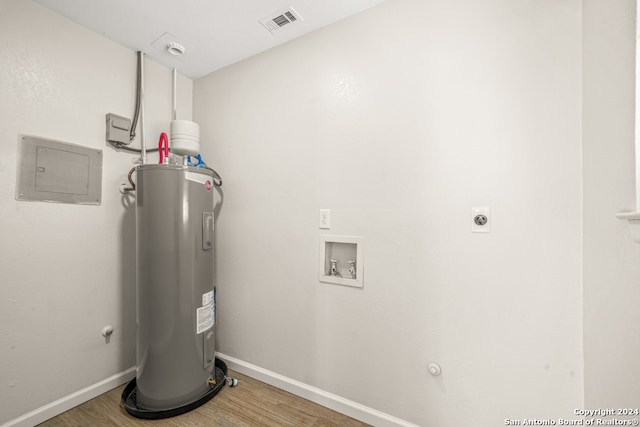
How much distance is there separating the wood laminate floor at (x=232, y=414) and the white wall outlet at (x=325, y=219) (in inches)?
43.2

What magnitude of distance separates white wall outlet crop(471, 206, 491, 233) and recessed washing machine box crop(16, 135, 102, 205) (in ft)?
7.46

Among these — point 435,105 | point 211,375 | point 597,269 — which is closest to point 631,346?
point 597,269

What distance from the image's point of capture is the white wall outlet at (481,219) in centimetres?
127

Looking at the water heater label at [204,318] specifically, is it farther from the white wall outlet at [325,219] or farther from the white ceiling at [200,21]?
the white ceiling at [200,21]

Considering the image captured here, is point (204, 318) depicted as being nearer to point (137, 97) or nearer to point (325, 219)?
point (325, 219)

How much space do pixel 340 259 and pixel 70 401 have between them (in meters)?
1.83

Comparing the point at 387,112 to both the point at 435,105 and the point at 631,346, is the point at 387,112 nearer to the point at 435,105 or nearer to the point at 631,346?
the point at 435,105

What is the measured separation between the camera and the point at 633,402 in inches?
30.2

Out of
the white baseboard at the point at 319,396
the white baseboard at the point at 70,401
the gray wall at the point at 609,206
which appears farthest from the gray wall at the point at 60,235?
the gray wall at the point at 609,206

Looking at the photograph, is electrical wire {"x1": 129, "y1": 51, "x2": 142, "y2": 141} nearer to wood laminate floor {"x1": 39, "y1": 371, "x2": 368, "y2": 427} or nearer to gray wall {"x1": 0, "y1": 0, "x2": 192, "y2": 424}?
gray wall {"x1": 0, "y1": 0, "x2": 192, "y2": 424}

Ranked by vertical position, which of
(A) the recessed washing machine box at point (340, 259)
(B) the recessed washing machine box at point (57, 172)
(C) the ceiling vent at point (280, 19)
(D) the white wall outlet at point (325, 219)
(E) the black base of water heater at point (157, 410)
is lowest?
(E) the black base of water heater at point (157, 410)

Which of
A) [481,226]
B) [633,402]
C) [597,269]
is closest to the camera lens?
[633,402]

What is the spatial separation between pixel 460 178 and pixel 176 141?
71.2 inches

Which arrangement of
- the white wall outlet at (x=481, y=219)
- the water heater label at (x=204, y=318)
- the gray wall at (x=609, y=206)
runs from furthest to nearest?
1. the water heater label at (x=204, y=318)
2. the white wall outlet at (x=481, y=219)
3. the gray wall at (x=609, y=206)
